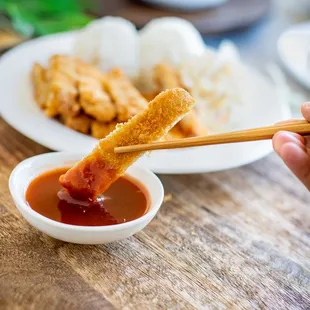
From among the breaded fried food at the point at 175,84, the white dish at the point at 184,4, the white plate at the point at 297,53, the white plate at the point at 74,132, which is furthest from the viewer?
the white dish at the point at 184,4

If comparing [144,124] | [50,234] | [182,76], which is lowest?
[182,76]

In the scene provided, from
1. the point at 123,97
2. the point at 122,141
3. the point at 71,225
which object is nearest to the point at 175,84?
the point at 123,97

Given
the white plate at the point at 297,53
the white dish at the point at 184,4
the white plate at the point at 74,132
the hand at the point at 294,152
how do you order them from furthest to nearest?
the white dish at the point at 184,4 → the white plate at the point at 297,53 → the white plate at the point at 74,132 → the hand at the point at 294,152

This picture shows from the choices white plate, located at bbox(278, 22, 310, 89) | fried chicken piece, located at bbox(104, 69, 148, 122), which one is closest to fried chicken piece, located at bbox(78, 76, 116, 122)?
fried chicken piece, located at bbox(104, 69, 148, 122)

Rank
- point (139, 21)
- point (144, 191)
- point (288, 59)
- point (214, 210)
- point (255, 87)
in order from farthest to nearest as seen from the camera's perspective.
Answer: point (139, 21) < point (288, 59) < point (255, 87) < point (214, 210) < point (144, 191)

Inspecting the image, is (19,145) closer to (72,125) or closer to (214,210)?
(72,125)

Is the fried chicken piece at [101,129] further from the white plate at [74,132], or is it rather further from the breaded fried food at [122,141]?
the breaded fried food at [122,141]

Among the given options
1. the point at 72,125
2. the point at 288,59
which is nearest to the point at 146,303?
the point at 72,125

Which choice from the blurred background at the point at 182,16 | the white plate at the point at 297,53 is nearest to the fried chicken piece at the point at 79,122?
the blurred background at the point at 182,16
